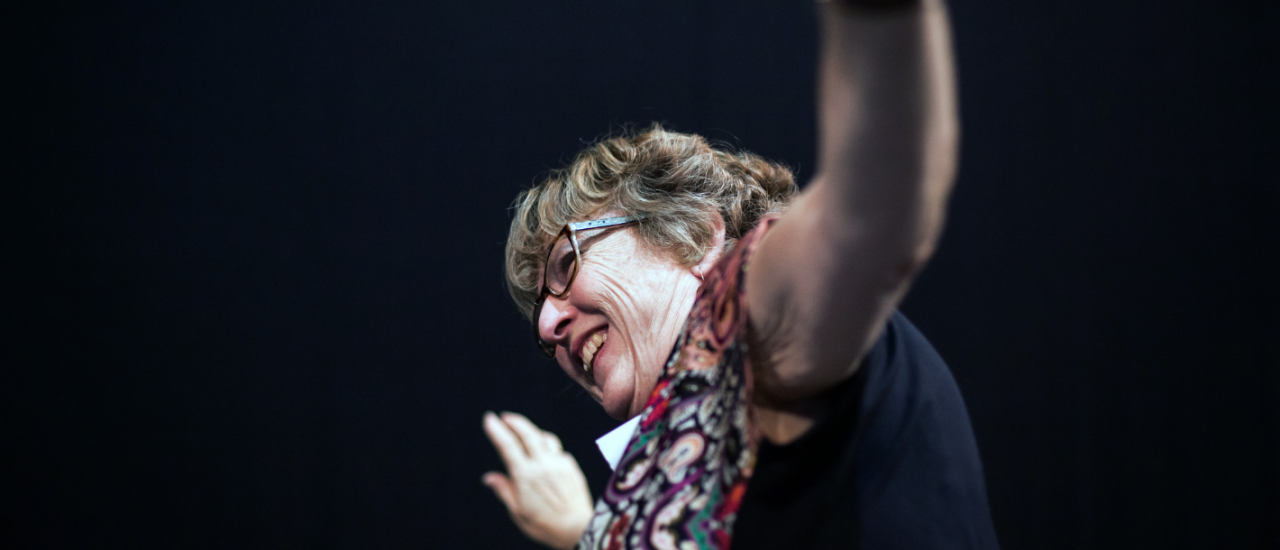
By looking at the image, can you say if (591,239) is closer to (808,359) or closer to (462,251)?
(808,359)

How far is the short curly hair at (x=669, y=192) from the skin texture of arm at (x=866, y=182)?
1.55 ft

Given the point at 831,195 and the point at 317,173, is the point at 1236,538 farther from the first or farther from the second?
the point at 317,173

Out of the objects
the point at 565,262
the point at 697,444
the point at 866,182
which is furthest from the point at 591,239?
the point at 866,182

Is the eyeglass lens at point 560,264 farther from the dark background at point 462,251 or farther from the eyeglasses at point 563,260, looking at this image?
the dark background at point 462,251

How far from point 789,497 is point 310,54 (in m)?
1.44

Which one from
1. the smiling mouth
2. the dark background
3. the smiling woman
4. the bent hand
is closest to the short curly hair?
the smiling woman

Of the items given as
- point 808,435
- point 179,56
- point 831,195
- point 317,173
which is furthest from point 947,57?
point 179,56

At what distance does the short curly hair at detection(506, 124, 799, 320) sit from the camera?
890 mm

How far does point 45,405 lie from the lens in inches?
60.8

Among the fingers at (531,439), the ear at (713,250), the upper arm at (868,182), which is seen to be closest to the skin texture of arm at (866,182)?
the upper arm at (868,182)

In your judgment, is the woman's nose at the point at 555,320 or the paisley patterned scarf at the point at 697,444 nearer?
the paisley patterned scarf at the point at 697,444

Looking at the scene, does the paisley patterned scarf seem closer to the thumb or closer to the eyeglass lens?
the thumb

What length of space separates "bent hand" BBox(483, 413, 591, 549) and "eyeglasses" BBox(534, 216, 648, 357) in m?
0.32

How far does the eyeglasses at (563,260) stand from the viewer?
94cm
